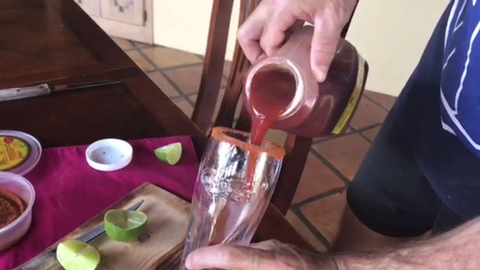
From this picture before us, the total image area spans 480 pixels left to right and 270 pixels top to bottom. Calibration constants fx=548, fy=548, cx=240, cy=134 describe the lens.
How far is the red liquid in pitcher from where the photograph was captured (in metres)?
0.62

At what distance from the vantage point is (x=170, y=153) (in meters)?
0.76

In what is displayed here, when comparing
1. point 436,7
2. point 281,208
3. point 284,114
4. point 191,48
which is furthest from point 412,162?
point 191,48

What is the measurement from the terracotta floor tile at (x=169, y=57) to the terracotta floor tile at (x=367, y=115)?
71 cm

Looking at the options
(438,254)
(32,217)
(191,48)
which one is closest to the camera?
(438,254)

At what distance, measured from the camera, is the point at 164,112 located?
0.86 m

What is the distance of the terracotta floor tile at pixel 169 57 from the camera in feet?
7.57

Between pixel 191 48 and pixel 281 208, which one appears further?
pixel 191 48

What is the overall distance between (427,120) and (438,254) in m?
0.34

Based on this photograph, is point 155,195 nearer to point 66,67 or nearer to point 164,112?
point 164,112

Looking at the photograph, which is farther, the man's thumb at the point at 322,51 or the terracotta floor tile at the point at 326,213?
the terracotta floor tile at the point at 326,213

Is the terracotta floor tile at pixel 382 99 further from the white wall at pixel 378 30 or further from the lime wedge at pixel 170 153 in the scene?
the lime wedge at pixel 170 153

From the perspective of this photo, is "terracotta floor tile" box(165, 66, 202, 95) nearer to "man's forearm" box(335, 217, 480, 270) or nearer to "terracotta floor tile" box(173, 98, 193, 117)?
"terracotta floor tile" box(173, 98, 193, 117)

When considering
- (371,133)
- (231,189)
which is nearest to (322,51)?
(231,189)

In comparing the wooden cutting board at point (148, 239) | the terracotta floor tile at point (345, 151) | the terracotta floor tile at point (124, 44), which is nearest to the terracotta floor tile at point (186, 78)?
the terracotta floor tile at point (124, 44)
